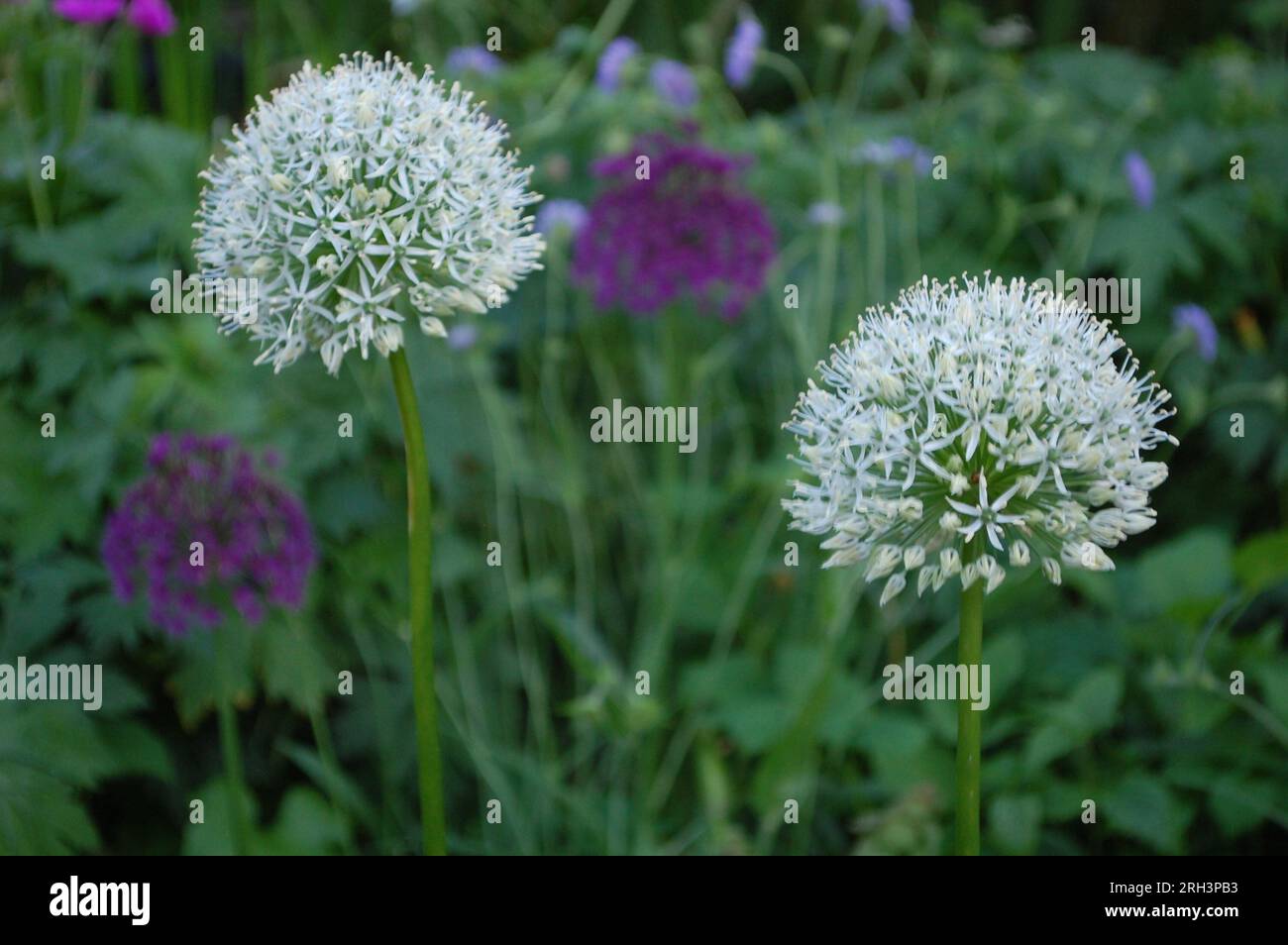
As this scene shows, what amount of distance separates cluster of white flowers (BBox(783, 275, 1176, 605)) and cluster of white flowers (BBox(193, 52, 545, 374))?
1.81 ft

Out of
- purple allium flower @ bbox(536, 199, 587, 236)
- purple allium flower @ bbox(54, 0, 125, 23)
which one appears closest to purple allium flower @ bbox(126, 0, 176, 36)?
purple allium flower @ bbox(54, 0, 125, 23)

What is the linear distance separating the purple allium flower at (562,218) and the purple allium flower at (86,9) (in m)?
1.42

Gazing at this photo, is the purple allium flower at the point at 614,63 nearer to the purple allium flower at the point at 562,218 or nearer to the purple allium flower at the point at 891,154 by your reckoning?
the purple allium flower at the point at 562,218

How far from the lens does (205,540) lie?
8.52 ft

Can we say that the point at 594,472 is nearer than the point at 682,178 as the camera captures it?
→ No

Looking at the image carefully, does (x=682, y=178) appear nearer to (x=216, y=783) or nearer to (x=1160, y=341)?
(x=1160, y=341)

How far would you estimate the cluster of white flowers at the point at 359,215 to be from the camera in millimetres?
1828

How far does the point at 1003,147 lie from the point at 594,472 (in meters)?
1.90

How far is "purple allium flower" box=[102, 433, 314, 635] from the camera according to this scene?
2.60 metres

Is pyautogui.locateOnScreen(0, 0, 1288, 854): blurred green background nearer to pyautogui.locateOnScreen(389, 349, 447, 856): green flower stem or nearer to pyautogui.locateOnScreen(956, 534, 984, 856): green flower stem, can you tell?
pyautogui.locateOnScreen(389, 349, 447, 856): green flower stem

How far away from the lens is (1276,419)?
381cm

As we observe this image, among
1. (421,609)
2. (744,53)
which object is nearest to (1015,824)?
(421,609)

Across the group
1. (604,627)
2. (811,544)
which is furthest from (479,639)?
(811,544)

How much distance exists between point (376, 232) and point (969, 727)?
3.63ft
